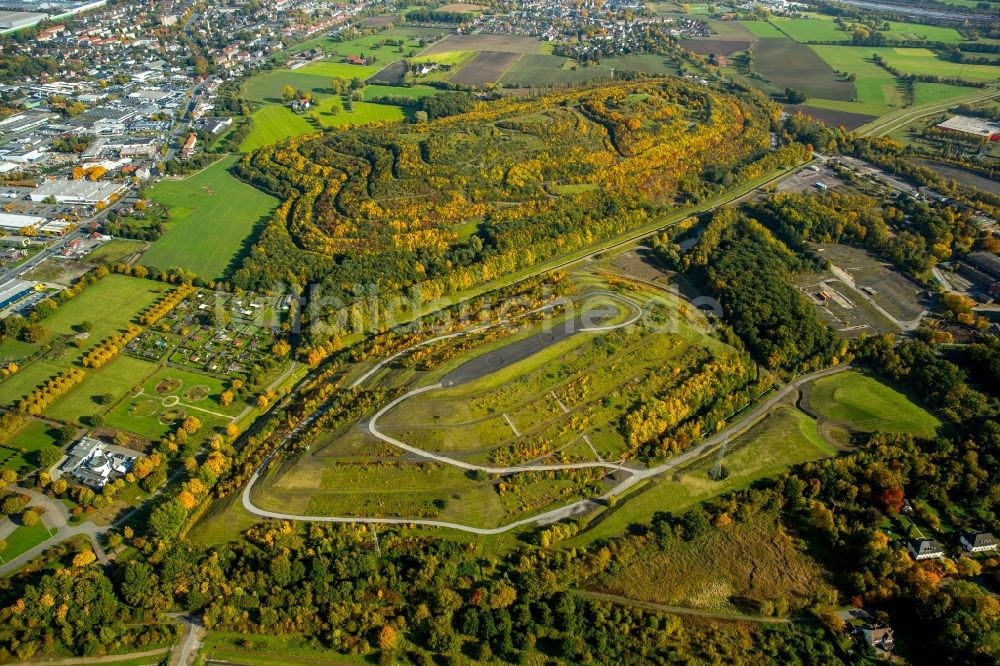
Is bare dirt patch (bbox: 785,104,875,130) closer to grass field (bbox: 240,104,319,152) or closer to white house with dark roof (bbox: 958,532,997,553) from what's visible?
white house with dark roof (bbox: 958,532,997,553)

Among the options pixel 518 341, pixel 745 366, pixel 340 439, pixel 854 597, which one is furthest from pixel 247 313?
pixel 854 597

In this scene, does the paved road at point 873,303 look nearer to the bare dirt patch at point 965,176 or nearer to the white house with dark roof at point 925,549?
the white house with dark roof at point 925,549

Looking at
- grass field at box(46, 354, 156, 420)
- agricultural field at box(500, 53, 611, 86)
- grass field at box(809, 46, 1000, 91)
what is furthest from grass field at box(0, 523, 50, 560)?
grass field at box(809, 46, 1000, 91)

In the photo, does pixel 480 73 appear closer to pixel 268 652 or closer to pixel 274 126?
pixel 274 126

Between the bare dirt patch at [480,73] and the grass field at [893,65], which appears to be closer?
the grass field at [893,65]

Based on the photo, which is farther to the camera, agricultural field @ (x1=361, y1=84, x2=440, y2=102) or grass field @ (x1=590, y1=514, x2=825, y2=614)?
agricultural field @ (x1=361, y1=84, x2=440, y2=102)

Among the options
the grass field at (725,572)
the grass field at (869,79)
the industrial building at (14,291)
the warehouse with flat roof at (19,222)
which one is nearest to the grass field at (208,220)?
the industrial building at (14,291)
